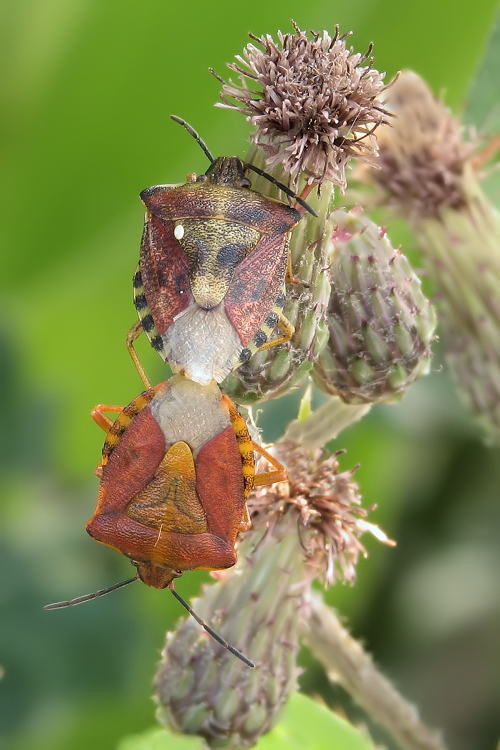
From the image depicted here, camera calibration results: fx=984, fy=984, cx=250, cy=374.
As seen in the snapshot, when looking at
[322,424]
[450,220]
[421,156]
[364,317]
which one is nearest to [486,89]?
[421,156]

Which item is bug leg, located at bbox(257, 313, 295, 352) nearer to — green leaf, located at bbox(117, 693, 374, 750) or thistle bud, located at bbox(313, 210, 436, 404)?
thistle bud, located at bbox(313, 210, 436, 404)

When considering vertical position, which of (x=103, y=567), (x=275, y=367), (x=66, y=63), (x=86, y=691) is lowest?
(x=86, y=691)

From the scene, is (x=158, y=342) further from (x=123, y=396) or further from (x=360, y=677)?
(x=123, y=396)

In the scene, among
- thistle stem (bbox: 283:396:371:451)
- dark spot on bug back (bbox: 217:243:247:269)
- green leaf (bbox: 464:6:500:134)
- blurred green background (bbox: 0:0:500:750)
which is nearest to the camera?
dark spot on bug back (bbox: 217:243:247:269)

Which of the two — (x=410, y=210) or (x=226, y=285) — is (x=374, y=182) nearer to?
(x=410, y=210)

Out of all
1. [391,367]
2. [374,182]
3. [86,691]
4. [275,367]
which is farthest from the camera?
[86,691]

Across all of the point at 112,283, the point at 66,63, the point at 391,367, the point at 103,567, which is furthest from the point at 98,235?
the point at 391,367

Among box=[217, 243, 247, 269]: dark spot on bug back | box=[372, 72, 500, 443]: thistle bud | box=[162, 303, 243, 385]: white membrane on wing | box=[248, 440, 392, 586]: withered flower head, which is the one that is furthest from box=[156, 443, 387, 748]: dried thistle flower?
box=[372, 72, 500, 443]: thistle bud

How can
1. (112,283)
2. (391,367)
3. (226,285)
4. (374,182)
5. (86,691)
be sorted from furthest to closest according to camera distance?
(112,283) → (86,691) → (374,182) → (391,367) → (226,285)
